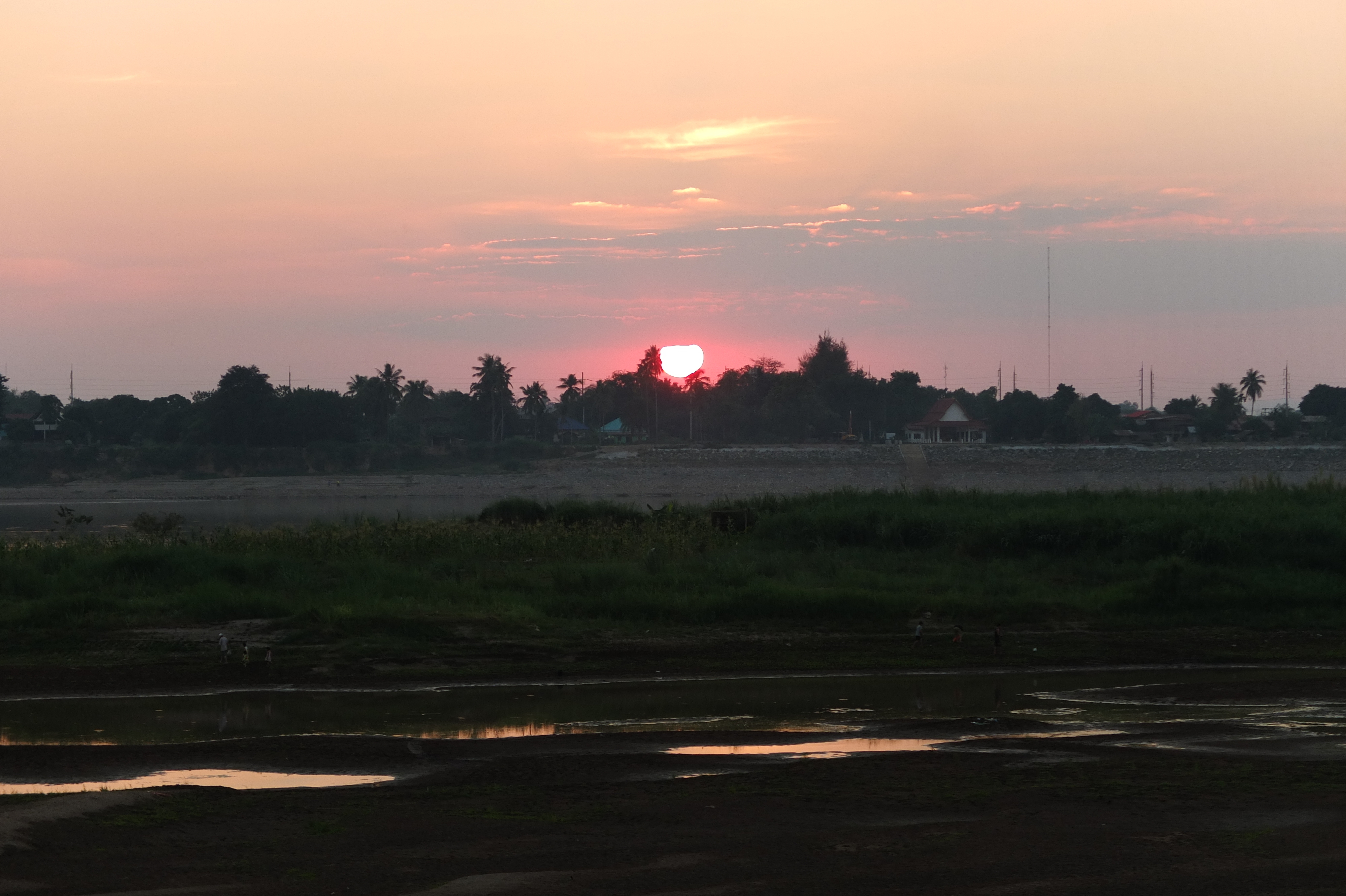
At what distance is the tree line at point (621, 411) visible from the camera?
10325 cm

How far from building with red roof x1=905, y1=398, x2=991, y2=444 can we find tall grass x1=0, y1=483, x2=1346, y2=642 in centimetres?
7901

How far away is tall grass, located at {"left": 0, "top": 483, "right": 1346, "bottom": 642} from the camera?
22047mm

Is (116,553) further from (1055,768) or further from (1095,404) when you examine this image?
(1095,404)

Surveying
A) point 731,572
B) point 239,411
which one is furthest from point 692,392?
point 731,572

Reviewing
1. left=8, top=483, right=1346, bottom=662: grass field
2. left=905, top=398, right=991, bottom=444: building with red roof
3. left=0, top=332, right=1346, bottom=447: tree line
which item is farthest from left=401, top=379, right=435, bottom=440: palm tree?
left=8, top=483, right=1346, bottom=662: grass field

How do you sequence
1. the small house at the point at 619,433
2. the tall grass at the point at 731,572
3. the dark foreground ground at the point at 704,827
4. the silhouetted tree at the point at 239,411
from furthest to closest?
the small house at the point at 619,433 → the silhouetted tree at the point at 239,411 → the tall grass at the point at 731,572 → the dark foreground ground at the point at 704,827

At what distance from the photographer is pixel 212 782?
12.1 m

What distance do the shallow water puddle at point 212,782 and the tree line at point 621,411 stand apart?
306 feet

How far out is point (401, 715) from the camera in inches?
634

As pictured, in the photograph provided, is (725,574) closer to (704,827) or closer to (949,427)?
(704,827)

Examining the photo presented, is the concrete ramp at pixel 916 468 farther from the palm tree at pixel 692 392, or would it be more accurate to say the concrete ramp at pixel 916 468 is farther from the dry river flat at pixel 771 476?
the palm tree at pixel 692 392

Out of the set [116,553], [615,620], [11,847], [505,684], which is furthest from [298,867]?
[116,553]

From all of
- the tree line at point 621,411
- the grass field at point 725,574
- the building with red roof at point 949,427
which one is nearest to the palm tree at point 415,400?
the tree line at point 621,411

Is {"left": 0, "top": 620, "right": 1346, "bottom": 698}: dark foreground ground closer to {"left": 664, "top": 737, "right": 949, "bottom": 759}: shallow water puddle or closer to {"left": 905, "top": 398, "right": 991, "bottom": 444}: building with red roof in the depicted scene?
{"left": 664, "top": 737, "right": 949, "bottom": 759}: shallow water puddle
